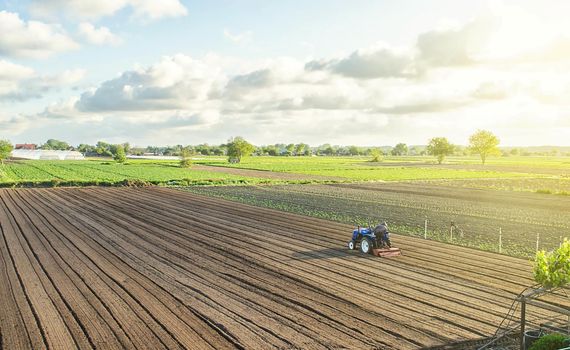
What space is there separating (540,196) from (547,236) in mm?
27423

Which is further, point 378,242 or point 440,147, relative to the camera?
point 440,147

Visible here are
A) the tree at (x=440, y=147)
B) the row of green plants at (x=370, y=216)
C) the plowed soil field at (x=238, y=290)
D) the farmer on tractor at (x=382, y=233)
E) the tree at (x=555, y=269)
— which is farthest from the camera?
the tree at (x=440, y=147)

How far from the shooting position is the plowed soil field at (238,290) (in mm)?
10609

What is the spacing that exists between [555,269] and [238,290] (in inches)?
330

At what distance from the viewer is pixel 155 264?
55.9ft

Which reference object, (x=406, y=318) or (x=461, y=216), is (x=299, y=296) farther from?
(x=461, y=216)

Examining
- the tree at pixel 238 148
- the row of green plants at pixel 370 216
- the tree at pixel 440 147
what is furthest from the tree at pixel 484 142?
the row of green plants at pixel 370 216

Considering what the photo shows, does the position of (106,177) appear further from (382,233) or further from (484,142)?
(484,142)

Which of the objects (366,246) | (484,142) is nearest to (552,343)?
(366,246)

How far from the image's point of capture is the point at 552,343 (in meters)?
8.50

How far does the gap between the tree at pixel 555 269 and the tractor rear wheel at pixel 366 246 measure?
967 cm

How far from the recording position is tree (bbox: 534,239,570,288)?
8898 mm

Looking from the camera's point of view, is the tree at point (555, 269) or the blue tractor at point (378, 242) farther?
the blue tractor at point (378, 242)

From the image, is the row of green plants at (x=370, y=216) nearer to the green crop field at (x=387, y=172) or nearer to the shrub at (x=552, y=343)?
the shrub at (x=552, y=343)
